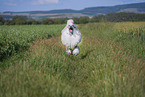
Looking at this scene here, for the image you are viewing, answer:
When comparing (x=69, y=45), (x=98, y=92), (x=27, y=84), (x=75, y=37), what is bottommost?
(x=98, y=92)

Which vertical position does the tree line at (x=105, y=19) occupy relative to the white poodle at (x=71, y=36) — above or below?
above

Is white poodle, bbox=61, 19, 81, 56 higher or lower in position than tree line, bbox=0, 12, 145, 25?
lower

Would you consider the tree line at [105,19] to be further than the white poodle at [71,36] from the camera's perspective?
Yes

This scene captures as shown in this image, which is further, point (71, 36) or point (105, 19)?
point (105, 19)

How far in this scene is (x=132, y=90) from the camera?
2242mm

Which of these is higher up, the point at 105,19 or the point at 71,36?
the point at 105,19

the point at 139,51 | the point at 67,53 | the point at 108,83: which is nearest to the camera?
the point at 108,83

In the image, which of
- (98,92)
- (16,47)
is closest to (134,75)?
(98,92)

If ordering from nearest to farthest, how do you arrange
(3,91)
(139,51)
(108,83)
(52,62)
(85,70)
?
1. (3,91)
2. (108,83)
3. (52,62)
4. (85,70)
5. (139,51)

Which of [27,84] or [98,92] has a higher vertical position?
[27,84]

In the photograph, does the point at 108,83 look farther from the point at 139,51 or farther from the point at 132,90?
the point at 139,51

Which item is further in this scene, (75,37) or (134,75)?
(75,37)

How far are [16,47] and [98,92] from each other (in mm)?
4163

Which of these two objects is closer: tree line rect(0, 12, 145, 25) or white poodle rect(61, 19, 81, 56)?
white poodle rect(61, 19, 81, 56)
